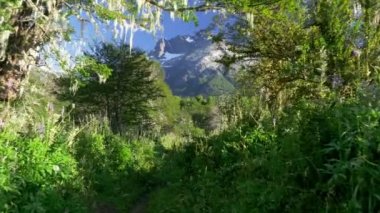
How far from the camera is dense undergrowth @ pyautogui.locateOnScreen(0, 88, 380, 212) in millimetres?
4816

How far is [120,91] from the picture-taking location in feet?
134

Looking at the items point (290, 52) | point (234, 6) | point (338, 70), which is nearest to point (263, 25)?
point (290, 52)

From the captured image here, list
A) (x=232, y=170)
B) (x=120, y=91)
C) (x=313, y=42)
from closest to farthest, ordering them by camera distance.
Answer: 1. (x=232, y=170)
2. (x=313, y=42)
3. (x=120, y=91)

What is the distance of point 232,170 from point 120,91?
33.0 meters

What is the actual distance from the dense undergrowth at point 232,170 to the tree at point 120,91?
27.2 metres

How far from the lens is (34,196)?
667 centimetres

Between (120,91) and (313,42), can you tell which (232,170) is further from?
(120,91)

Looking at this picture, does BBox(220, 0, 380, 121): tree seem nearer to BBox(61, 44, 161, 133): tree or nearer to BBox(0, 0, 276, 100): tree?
BBox(0, 0, 276, 100): tree

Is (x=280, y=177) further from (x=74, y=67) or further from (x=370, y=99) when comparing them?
(x=74, y=67)

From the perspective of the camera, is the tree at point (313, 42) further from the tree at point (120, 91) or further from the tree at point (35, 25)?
the tree at point (120, 91)

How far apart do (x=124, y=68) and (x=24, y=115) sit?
32368 mm

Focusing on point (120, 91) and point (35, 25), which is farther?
point (120, 91)

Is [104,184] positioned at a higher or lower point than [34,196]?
lower

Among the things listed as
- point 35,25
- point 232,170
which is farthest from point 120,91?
point 232,170
